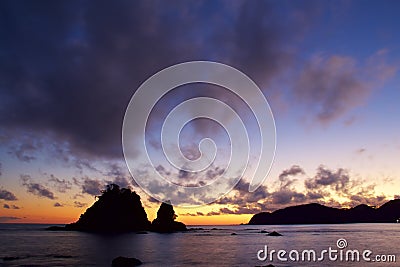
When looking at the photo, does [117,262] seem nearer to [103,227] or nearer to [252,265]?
[252,265]

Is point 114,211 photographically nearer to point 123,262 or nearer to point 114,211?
point 114,211

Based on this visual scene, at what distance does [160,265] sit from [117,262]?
29.7 feet

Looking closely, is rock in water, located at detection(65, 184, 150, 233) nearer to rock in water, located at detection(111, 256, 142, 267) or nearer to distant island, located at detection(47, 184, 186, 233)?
distant island, located at detection(47, 184, 186, 233)

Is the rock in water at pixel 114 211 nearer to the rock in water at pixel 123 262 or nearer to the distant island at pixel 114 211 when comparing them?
the distant island at pixel 114 211

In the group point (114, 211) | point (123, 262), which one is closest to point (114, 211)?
point (114, 211)

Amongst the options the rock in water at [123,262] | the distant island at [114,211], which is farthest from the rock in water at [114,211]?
the rock in water at [123,262]

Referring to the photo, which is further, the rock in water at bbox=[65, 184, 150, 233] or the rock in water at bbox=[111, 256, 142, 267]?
the rock in water at bbox=[65, 184, 150, 233]

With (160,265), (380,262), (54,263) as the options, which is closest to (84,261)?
(54,263)

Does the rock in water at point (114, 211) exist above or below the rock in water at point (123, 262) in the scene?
above

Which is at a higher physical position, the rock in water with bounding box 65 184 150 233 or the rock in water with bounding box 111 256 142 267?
the rock in water with bounding box 65 184 150 233

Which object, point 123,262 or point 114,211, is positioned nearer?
point 123,262

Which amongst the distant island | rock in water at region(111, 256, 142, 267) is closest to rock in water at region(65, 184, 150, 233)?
the distant island

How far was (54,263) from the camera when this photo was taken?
2351 inches

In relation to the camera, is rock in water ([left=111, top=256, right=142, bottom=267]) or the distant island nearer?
rock in water ([left=111, top=256, right=142, bottom=267])
